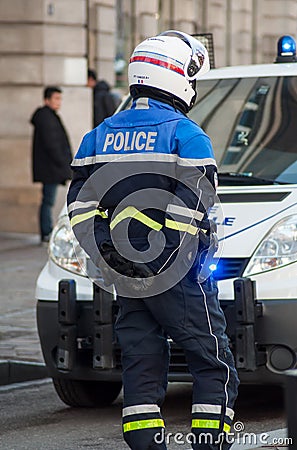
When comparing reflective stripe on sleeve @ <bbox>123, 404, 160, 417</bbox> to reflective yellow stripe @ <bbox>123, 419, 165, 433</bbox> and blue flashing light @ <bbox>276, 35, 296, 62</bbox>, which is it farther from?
blue flashing light @ <bbox>276, 35, 296, 62</bbox>

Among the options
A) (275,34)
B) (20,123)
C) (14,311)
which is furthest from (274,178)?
(275,34)

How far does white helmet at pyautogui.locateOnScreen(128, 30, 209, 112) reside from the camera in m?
5.32

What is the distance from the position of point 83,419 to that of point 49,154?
9162 mm

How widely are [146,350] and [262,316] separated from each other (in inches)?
45.8

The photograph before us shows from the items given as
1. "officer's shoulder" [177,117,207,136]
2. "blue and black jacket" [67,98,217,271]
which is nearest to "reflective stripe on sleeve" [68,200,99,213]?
"blue and black jacket" [67,98,217,271]

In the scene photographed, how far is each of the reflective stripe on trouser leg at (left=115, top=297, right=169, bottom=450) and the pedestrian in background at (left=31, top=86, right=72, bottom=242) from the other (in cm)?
1055

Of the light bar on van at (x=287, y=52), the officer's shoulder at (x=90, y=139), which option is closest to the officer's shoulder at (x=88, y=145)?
the officer's shoulder at (x=90, y=139)

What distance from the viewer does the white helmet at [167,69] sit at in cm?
532

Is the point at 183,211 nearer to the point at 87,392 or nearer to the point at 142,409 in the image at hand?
the point at 142,409

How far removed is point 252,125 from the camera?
24.6 feet

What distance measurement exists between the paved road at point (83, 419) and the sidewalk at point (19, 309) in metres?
0.28

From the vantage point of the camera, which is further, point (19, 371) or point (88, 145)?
point (19, 371)

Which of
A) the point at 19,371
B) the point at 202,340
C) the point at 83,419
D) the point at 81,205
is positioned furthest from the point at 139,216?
the point at 19,371

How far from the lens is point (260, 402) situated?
23.7 feet
